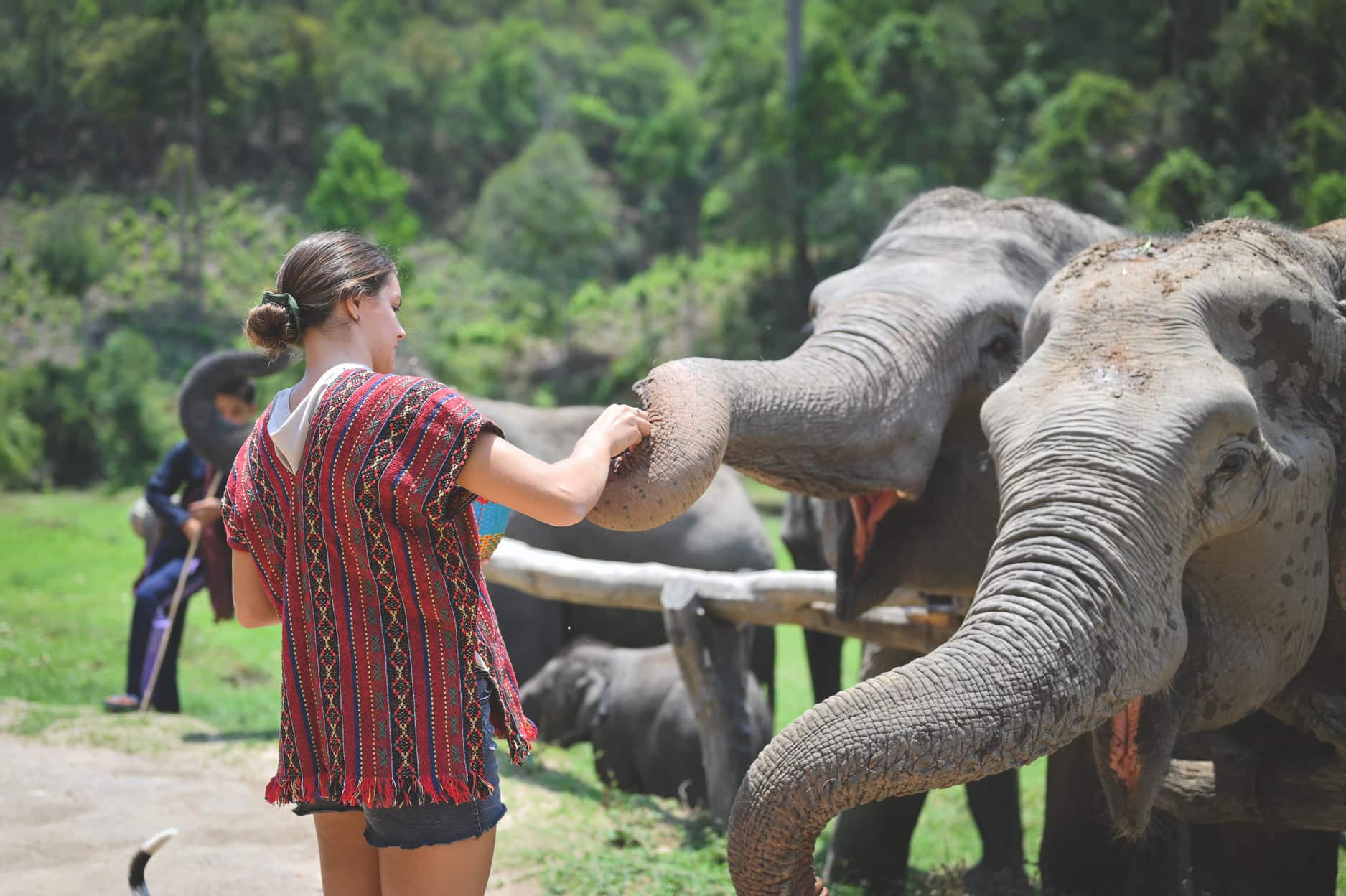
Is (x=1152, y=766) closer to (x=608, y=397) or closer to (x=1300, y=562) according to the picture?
(x=1300, y=562)

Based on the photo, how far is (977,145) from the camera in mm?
35719

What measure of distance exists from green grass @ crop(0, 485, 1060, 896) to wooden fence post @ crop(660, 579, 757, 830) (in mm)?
261

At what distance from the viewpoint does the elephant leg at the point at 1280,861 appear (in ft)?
15.2

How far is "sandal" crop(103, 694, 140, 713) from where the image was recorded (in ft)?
26.6

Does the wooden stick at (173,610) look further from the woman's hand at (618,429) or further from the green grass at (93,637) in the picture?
the woman's hand at (618,429)

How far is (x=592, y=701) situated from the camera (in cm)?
779

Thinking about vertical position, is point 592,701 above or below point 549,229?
below

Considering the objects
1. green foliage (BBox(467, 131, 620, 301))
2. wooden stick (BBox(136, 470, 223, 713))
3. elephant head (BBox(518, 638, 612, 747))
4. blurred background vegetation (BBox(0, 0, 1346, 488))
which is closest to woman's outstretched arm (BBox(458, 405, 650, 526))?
elephant head (BBox(518, 638, 612, 747))

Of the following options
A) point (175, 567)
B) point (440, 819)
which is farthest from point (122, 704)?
point (440, 819)

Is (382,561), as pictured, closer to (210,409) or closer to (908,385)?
(908,385)

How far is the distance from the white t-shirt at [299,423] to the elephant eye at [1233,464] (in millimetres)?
2019

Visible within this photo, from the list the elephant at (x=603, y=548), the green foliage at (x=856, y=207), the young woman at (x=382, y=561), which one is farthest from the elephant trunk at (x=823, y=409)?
the green foliage at (x=856, y=207)

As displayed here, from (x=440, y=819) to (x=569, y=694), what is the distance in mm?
5376

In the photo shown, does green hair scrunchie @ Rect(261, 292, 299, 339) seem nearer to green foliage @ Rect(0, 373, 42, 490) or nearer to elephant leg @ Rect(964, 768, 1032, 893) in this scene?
elephant leg @ Rect(964, 768, 1032, 893)
